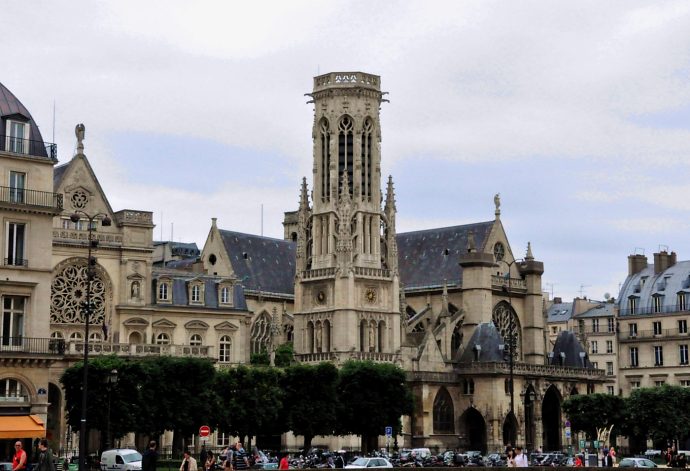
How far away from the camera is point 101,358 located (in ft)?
237

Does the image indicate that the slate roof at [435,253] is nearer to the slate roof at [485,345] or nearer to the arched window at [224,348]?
the slate roof at [485,345]

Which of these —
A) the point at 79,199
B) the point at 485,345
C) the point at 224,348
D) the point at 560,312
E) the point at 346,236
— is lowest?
the point at 224,348

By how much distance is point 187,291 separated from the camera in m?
92.1

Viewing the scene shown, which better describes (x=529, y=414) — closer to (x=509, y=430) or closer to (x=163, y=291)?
(x=509, y=430)

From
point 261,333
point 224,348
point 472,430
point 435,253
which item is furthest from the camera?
point 435,253

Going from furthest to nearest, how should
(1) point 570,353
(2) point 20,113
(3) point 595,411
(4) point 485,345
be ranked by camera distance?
(1) point 570,353
(4) point 485,345
(3) point 595,411
(2) point 20,113

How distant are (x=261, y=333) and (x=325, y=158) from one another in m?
16.1

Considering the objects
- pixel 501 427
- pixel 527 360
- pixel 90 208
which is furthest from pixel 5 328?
pixel 527 360

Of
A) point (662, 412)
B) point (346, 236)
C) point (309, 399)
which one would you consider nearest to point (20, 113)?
point (309, 399)

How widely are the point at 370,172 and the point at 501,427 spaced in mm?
23998

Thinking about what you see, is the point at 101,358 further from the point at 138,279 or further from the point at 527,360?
the point at 527,360

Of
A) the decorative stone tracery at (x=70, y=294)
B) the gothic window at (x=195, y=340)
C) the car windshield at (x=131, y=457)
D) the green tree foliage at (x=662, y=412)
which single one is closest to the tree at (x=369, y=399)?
the gothic window at (x=195, y=340)

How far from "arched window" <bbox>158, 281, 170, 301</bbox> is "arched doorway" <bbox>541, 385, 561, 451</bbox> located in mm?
37664

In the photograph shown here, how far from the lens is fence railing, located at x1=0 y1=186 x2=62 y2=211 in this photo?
5900 centimetres
